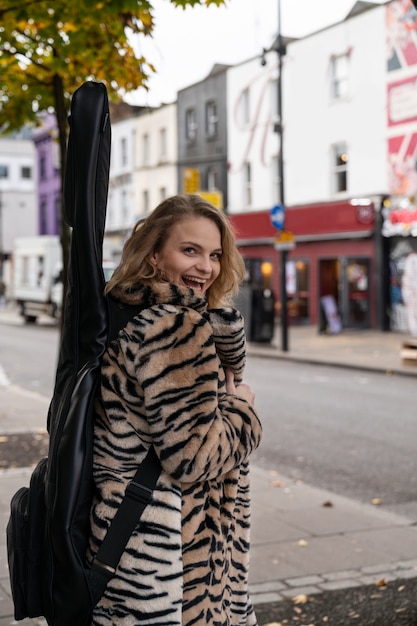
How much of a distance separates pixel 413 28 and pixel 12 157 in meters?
47.0

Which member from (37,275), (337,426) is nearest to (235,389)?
(337,426)

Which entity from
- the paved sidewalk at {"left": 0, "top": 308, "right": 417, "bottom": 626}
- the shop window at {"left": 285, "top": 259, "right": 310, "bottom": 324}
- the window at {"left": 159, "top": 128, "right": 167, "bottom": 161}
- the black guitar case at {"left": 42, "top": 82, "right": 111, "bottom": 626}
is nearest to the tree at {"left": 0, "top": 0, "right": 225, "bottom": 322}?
the paved sidewalk at {"left": 0, "top": 308, "right": 417, "bottom": 626}

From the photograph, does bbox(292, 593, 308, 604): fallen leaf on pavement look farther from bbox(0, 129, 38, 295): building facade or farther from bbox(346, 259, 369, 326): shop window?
bbox(0, 129, 38, 295): building facade

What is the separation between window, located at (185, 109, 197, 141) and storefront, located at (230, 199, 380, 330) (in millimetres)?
6058

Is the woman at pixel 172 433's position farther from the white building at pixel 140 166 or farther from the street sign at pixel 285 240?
the white building at pixel 140 166

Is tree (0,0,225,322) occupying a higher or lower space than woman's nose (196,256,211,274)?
higher

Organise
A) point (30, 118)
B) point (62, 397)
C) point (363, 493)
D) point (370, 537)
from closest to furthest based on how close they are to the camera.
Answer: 1. point (62, 397)
2. point (370, 537)
3. point (363, 493)
4. point (30, 118)

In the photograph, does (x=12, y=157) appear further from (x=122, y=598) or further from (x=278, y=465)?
(x=122, y=598)

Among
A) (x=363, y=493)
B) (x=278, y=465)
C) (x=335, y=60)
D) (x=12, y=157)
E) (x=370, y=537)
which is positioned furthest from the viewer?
(x=12, y=157)

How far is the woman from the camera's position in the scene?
2.25 meters

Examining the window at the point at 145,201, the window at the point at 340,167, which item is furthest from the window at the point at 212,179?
the window at the point at 340,167

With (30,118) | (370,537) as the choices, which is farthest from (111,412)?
(30,118)

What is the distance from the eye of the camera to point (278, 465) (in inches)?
329

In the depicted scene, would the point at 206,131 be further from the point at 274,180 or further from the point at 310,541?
the point at 310,541
